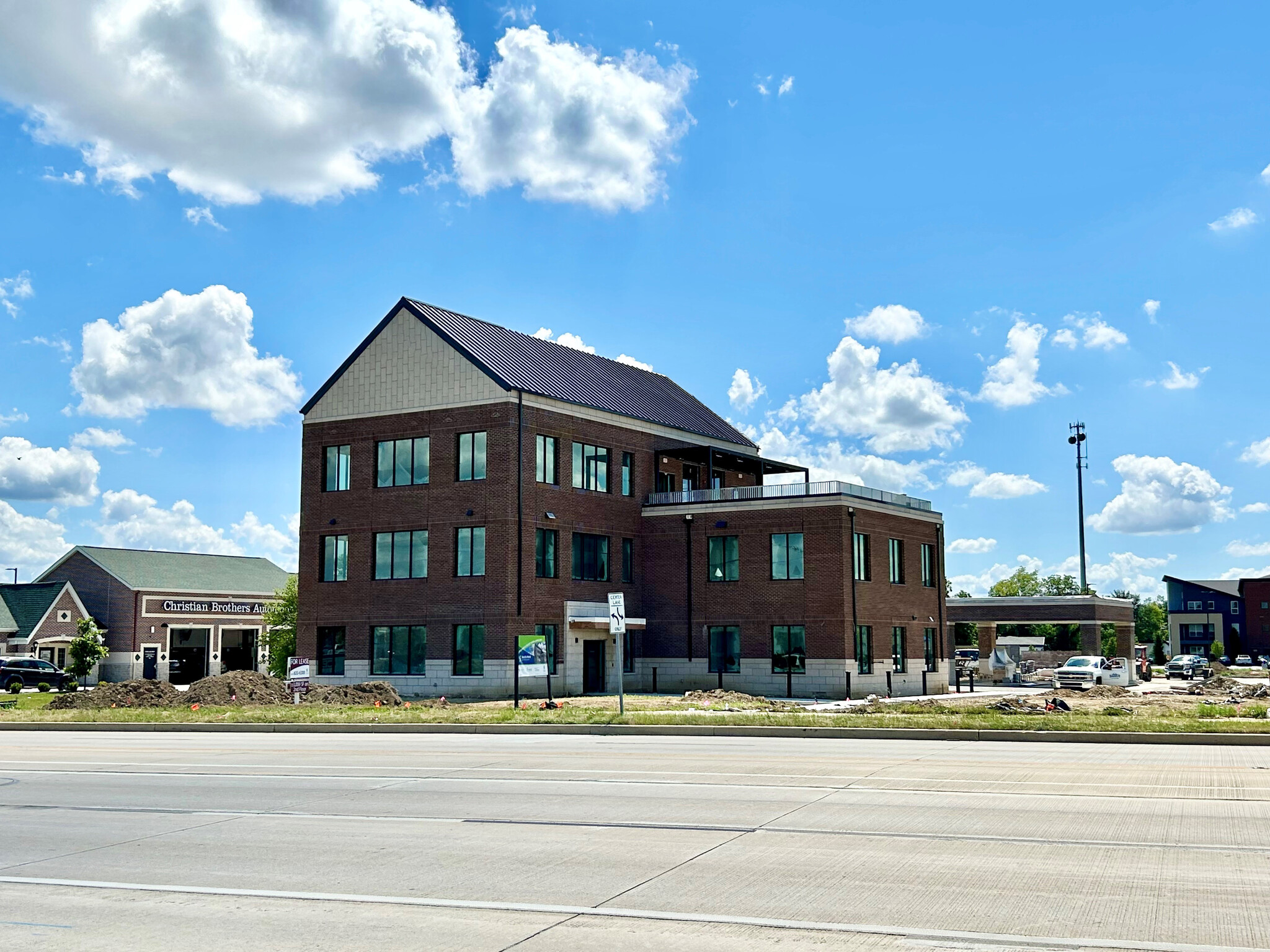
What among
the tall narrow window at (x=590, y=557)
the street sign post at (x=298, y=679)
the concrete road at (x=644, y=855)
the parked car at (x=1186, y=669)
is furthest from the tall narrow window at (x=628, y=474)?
the parked car at (x=1186, y=669)

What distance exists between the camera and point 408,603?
48594 millimetres

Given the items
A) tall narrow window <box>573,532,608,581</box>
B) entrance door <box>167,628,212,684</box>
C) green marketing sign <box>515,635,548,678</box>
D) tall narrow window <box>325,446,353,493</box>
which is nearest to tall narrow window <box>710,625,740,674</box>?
tall narrow window <box>573,532,608,581</box>

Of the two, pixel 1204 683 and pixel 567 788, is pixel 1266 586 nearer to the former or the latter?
pixel 1204 683

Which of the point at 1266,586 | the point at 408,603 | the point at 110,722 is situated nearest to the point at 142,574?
the point at 408,603

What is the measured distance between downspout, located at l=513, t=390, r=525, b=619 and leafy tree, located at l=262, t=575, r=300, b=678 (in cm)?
3328

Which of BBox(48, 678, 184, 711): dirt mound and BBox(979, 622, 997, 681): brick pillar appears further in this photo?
BBox(979, 622, 997, 681): brick pillar

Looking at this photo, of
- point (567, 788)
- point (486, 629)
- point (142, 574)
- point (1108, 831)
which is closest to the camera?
point (1108, 831)

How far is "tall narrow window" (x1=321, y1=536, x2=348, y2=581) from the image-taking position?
50906 mm

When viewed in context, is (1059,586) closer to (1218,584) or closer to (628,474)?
(1218,584)

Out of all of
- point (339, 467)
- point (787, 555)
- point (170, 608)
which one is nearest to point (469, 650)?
point (339, 467)

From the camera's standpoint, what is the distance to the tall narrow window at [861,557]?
4797 centimetres

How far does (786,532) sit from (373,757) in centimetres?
2838

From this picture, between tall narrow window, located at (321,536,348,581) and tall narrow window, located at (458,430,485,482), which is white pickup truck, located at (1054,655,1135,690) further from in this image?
tall narrow window, located at (321,536,348,581)

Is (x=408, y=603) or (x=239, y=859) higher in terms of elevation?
Answer: (x=408, y=603)
